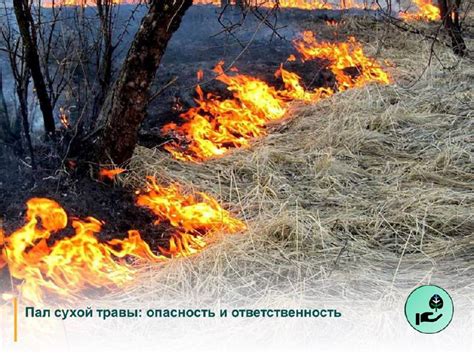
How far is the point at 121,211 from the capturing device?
3.61m

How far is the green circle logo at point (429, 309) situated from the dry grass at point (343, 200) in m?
0.36

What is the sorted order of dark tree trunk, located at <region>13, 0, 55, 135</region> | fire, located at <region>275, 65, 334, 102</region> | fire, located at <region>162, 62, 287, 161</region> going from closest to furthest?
dark tree trunk, located at <region>13, 0, 55, 135</region>
fire, located at <region>162, 62, 287, 161</region>
fire, located at <region>275, 65, 334, 102</region>

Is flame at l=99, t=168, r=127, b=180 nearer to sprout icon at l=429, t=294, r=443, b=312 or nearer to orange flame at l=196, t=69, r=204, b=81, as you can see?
sprout icon at l=429, t=294, r=443, b=312

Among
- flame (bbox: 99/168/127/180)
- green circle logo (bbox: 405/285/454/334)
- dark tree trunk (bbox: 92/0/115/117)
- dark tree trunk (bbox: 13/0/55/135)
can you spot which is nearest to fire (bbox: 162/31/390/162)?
dark tree trunk (bbox: 92/0/115/117)

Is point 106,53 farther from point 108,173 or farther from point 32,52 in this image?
point 108,173

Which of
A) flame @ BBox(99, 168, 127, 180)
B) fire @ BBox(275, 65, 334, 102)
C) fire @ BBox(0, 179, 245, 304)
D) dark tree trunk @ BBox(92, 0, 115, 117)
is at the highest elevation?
dark tree trunk @ BBox(92, 0, 115, 117)

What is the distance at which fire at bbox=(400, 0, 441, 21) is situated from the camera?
988 centimetres

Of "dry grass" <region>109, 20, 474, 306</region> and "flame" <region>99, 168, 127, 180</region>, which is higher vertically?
"flame" <region>99, 168, 127, 180</region>

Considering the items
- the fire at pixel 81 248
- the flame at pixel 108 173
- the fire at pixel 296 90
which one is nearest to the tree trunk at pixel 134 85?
the flame at pixel 108 173

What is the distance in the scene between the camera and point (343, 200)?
13.4 feet

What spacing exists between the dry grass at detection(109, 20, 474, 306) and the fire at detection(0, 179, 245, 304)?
0.15 metres

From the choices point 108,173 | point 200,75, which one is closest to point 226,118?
point 200,75

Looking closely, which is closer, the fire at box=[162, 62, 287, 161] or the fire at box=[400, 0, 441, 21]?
the fire at box=[162, 62, 287, 161]

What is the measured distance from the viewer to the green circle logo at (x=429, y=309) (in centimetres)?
245
